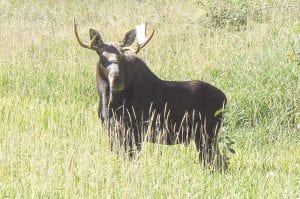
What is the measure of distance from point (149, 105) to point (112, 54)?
2.23ft

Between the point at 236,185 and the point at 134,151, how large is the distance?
3.84 ft

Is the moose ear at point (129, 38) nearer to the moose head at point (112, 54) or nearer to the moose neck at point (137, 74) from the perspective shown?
the moose head at point (112, 54)

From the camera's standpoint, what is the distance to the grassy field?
601cm

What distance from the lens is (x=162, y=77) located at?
11.6m

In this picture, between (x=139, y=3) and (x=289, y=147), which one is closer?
(x=289, y=147)

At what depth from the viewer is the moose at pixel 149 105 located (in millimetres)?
7289

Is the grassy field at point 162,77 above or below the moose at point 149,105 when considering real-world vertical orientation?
below

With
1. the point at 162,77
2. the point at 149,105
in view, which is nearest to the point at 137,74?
the point at 149,105

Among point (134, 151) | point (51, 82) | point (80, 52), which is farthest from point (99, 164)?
point (80, 52)

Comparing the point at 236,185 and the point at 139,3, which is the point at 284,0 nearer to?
the point at 139,3

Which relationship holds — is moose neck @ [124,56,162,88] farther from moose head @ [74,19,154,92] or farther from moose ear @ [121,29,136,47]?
moose ear @ [121,29,136,47]

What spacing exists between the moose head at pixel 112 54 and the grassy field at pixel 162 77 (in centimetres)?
73

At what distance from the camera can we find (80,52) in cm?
1320

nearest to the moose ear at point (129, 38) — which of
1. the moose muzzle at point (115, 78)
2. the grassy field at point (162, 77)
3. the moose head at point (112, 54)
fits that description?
the moose head at point (112, 54)
